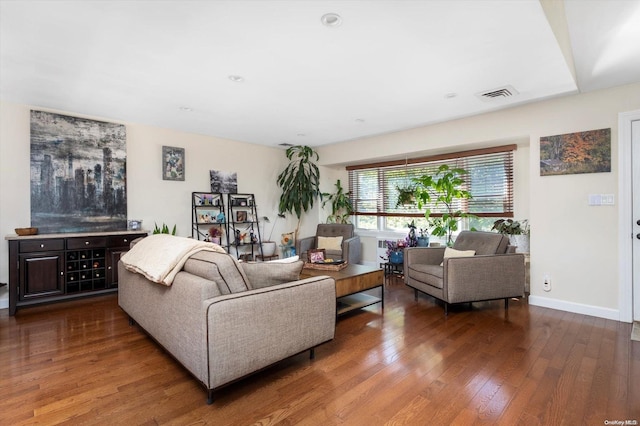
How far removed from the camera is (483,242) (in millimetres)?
3729

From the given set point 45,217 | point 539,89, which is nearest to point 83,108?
point 45,217

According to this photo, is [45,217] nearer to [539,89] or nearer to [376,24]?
[376,24]

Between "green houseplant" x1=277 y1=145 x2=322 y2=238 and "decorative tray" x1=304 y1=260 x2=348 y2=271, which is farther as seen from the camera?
"green houseplant" x1=277 y1=145 x2=322 y2=238

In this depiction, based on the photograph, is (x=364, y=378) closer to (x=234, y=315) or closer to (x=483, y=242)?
(x=234, y=315)

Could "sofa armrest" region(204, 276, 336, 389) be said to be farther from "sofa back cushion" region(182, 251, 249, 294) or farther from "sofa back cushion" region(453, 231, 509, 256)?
"sofa back cushion" region(453, 231, 509, 256)

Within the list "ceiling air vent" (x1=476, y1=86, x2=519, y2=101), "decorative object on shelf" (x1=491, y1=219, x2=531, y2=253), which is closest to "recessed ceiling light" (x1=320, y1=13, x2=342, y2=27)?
"ceiling air vent" (x1=476, y1=86, x2=519, y2=101)

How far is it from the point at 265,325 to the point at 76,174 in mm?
3563

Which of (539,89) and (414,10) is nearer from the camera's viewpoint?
(414,10)

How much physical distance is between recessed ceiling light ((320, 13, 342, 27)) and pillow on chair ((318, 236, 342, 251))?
358 cm

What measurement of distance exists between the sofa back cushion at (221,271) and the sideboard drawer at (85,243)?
8.00ft

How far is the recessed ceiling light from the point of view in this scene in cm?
196

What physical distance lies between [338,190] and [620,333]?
4.45m

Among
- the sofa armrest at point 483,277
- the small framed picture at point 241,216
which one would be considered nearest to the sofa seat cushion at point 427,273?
the sofa armrest at point 483,277

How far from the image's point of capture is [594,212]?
324cm
